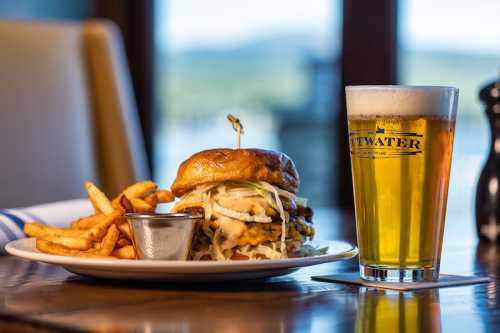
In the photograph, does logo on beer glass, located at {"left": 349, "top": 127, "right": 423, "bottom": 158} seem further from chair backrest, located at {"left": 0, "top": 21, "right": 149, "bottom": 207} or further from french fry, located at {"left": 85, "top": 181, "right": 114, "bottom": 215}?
chair backrest, located at {"left": 0, "top": 21, "right": 149, "bottom": 207}

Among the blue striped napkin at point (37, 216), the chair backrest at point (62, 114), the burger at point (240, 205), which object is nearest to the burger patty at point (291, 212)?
the burger at point (240, 205)

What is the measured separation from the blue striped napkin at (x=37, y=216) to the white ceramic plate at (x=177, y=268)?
32 centimetres

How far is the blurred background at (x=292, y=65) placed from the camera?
3756 mm

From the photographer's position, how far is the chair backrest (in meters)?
2.60

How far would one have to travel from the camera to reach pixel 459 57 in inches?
147

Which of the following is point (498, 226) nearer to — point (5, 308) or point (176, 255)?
point (176, 255)

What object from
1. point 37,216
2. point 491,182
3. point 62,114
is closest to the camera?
point 37,216

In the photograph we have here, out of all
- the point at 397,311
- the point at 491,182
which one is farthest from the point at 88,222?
the point at 491,182

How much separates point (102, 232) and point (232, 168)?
190mm

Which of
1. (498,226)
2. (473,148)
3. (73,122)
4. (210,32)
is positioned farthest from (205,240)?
(210,32)

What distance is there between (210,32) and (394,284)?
3.66 meters

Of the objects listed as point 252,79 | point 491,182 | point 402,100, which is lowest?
point 491,182

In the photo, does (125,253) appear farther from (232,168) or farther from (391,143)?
(391,143)

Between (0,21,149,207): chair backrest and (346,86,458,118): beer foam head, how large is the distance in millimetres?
1664
